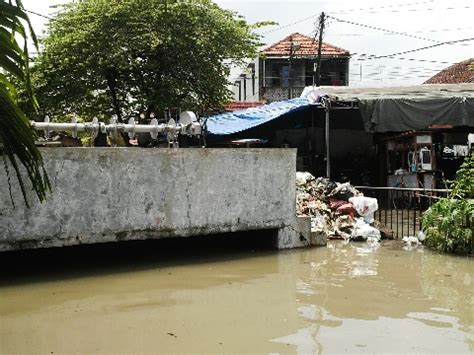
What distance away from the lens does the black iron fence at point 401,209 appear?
11.3 metres

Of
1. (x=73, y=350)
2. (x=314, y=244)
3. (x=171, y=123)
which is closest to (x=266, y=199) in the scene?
(x=314, y=244)

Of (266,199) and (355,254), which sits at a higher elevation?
(266,199)

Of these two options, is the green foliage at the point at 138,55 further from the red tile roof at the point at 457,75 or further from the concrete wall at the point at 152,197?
the red tile roof at the point at 457,75

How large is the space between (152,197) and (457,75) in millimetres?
26240

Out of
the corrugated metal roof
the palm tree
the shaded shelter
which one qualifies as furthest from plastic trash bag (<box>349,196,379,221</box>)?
the palm tree

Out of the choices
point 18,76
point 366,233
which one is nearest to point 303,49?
point 366,233

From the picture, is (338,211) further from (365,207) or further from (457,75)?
(457,75)

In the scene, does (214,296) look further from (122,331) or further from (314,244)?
(314,244)

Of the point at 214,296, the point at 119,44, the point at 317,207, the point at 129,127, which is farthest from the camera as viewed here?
the point at 119,44

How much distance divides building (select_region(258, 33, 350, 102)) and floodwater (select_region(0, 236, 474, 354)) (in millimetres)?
22727

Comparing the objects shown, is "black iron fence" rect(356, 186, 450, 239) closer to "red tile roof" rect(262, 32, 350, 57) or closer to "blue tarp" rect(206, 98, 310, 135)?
"blue tarp" rect(206, 98, 310, 135)

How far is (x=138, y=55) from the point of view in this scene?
1809 centimetres

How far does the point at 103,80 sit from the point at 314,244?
1077 centimetres

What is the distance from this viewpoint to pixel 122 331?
543cm
